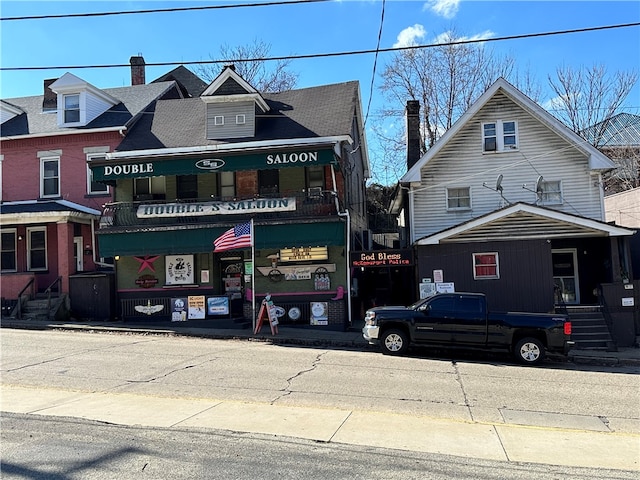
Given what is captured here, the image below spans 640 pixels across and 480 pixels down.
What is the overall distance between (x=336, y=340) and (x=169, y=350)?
5056 mm

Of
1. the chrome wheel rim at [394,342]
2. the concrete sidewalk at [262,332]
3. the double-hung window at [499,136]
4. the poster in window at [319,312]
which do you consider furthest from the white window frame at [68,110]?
the chrome wheel rim at [394,342]

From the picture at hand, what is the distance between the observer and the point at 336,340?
15.9 meters

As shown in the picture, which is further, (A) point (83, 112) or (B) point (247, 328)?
(A) point (83, 112)

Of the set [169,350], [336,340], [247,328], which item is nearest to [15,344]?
[169,350]

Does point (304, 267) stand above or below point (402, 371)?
above

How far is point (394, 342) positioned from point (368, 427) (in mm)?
7041

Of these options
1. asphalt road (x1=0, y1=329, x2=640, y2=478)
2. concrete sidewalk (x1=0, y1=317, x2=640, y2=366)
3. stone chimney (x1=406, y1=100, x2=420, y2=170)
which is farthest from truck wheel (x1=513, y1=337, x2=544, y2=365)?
stone chimney (x1=406, y1=100, x2=420, y2=170)

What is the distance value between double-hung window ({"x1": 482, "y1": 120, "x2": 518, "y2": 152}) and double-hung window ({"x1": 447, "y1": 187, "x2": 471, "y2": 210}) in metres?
1.73

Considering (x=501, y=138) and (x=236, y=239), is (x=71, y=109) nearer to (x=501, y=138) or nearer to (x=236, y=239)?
(x=236, y=239)

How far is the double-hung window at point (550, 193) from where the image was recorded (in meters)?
19.4

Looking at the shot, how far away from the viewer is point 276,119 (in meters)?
21.2

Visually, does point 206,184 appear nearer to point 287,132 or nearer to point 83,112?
point 287,132

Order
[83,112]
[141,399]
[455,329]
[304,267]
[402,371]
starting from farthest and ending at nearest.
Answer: [83,112]
[304,267]
[455,329]
[402,371]
[141,399]

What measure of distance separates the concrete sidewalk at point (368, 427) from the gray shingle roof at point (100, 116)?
58.8 ft
